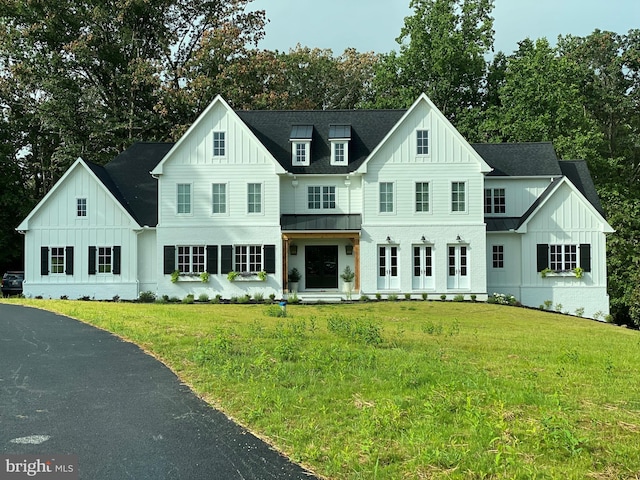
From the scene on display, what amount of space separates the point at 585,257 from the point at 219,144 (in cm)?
1670

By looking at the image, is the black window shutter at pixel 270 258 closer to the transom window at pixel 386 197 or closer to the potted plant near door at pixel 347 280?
the potted plant near door at pixel 347 280

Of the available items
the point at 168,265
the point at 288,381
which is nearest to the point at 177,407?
the point at 288,381

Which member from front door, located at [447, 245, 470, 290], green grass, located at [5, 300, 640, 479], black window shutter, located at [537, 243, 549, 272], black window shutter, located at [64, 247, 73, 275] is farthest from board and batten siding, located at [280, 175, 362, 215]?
green grass, located at [5, 300, 640, 479]

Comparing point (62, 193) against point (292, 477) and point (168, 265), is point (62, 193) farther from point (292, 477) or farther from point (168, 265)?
point (292, 477)

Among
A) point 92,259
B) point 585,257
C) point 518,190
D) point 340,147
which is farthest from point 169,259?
point 585,257

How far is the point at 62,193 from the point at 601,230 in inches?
938

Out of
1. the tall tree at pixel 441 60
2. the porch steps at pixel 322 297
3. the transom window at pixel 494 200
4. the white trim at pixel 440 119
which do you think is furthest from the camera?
the tall tree at pixel 441 60

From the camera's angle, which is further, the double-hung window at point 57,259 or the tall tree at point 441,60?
the tall tree at point 441,60

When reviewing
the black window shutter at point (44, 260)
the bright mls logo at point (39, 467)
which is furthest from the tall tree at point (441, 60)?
the bright mls logo at point (39, 467)

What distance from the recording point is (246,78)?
3791 cm

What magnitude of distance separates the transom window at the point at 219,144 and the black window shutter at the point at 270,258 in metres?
4.56

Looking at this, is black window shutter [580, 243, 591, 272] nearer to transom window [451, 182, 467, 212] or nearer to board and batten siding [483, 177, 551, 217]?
board and batten siding [483, 177, 551, 217]

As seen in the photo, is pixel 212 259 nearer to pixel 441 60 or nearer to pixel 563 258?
pixel 563 258

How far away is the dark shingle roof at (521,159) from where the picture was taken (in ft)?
93.7
